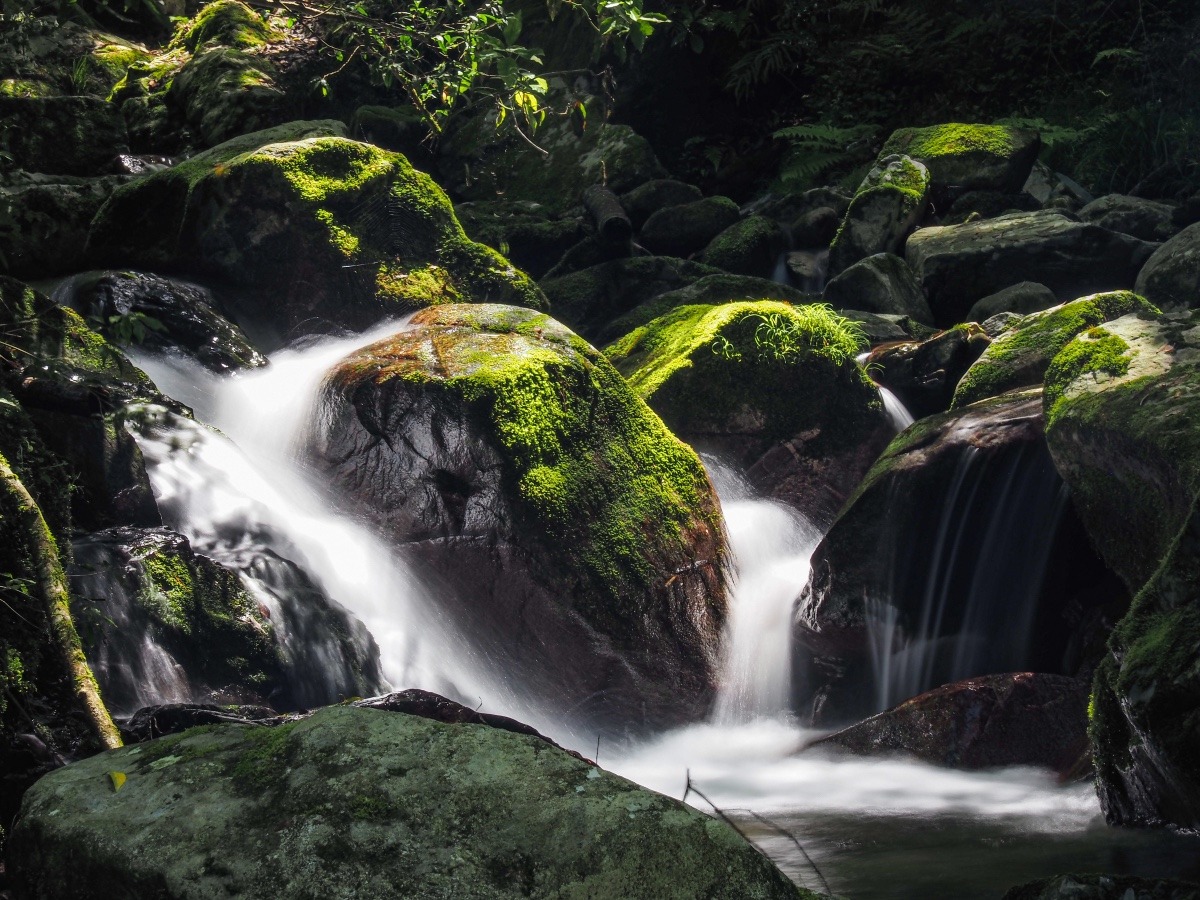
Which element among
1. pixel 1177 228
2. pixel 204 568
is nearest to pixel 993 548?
pixel 204 568

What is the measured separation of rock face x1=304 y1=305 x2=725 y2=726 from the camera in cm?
565

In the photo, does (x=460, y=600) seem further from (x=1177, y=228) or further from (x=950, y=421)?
(x=1177, y=228)

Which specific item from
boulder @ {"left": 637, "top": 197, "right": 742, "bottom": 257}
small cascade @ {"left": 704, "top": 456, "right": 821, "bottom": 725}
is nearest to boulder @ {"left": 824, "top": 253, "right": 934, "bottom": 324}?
boulder @ {"left": 637, "top": 197, "right": 742, "bottom": 257}

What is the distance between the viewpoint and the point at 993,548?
580 cm

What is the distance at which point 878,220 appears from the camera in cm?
1120

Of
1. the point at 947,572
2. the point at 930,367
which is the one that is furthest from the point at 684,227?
the point at 947,572

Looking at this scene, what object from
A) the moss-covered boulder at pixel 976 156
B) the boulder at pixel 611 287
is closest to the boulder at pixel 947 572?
the boulder at pixel 611 287

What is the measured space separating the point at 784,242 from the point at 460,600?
7842 millimetres

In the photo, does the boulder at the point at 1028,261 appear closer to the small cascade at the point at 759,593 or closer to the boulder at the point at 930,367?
the boulder at the point at 930,367

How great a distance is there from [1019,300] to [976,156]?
11.6 ft

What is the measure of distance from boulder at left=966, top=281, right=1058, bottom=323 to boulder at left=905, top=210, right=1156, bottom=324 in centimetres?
33

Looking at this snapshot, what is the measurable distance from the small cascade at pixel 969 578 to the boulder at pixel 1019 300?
378cm

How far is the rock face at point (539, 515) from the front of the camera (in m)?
5.65

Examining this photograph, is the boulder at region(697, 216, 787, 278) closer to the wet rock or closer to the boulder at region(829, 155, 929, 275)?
the boulder at region(829, 155, 929, 275)
